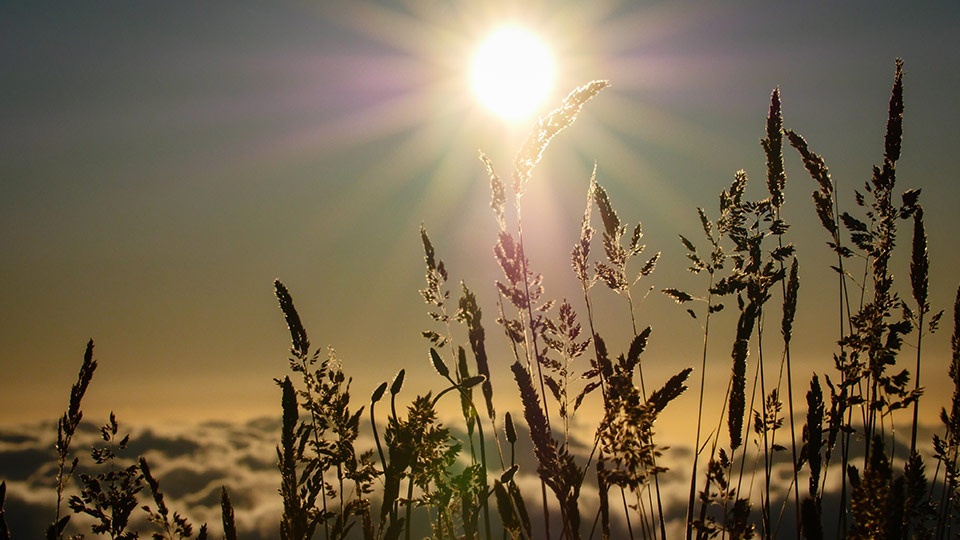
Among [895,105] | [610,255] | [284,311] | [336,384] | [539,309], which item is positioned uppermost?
[895,105]

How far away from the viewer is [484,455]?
8.45 feet

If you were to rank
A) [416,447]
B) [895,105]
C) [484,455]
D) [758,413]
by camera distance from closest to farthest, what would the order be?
[416,447], [484,455], [758,413], [895,105]

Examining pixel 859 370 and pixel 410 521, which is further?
pixel 859 370

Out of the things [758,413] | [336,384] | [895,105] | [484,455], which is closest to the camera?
[484,455]

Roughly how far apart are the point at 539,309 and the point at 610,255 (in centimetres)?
53

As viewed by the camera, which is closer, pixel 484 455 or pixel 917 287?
pixel 484 455

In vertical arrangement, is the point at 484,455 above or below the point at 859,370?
below

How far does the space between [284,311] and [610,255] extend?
5.38 feet

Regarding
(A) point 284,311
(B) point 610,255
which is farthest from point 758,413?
(A) point 284,311

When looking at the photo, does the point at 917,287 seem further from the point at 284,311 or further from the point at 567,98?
the point at 284,311

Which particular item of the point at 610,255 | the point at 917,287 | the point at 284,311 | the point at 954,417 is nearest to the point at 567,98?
the point at 610,255

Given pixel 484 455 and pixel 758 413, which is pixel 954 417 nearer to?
pixel 758 413

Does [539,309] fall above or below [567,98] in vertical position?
below

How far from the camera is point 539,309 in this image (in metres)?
3.34
